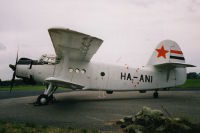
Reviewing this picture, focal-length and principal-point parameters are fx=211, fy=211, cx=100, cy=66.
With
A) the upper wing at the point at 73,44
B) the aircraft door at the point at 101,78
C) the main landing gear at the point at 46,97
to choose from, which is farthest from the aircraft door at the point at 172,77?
the main landing gear at the point at 46,97

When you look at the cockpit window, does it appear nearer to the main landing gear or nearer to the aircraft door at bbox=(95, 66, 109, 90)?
the main landing gear

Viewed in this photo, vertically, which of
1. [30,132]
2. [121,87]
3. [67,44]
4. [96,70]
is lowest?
[30,132]

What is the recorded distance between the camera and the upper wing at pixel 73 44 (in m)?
9.05

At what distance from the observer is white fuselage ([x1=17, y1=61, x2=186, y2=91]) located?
11.7 metres

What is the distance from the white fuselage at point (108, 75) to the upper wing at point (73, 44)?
832 millimetres

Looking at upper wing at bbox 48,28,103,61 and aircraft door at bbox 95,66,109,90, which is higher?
upper wing at bbox 48,28,103,61

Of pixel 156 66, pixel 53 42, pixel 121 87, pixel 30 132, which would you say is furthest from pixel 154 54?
pixel 30 132

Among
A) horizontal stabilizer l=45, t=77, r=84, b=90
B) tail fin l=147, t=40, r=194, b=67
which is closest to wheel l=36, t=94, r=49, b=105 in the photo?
horizontal stabilizer l=45, t=77, r=84, b=90

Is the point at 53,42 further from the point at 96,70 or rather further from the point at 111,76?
the point at 111,76

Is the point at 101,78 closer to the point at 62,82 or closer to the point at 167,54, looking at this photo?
the point at 62,82

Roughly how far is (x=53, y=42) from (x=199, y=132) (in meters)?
7.17

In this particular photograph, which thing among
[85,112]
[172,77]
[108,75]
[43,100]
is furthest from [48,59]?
[172,77]

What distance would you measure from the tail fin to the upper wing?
202 inches

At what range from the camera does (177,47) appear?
47.4 feet
